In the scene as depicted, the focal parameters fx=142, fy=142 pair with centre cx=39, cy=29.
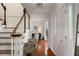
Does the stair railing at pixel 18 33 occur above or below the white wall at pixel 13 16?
below

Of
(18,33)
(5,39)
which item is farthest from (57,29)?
(5,39)

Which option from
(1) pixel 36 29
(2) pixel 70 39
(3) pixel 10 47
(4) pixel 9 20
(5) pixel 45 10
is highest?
(5) pixel 45 10

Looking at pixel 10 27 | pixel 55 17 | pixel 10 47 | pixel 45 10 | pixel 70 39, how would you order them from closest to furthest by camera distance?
pixel 70 39
pixel 10 47
pixel 10 27
pixel 45 10
pixel 55 17

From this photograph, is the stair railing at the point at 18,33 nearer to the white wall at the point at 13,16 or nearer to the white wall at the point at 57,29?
the white wall at the point at 13,16

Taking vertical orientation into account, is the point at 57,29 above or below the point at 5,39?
above

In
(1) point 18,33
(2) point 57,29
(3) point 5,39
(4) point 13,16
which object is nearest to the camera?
(3) point 5,39

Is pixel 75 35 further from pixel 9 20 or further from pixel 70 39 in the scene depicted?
pixel 9 20

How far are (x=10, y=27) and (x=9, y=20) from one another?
209 mm

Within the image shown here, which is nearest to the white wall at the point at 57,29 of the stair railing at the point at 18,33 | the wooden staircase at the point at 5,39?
the stair railing at the point at 18,33

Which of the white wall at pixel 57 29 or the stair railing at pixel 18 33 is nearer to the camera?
the stair railing at pixel 18 33

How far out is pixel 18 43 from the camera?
11.0ft

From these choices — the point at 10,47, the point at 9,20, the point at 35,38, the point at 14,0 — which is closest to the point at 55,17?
the point at 35,38

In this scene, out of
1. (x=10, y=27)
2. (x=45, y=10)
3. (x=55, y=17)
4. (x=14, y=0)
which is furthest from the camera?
(x=55, y=17)

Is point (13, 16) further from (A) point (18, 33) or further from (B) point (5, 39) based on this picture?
(B) point (5, 39)
